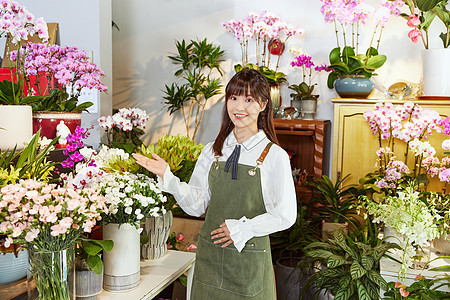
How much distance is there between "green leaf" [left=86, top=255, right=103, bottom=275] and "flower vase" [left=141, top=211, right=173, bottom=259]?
486 mm

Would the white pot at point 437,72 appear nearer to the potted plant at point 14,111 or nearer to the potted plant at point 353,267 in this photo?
the potted plant at point 353,267

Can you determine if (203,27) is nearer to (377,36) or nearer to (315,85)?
(315,85)

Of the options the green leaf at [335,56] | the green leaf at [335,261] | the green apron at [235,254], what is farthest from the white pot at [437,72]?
the green apron at [235,254]

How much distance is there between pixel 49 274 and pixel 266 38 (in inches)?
133

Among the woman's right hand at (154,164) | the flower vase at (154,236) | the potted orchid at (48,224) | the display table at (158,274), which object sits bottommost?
the display table at (158,274)

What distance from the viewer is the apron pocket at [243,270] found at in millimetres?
1811

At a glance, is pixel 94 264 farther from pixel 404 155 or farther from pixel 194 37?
pixel 194 37

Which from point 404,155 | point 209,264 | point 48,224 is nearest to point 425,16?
point 404,155

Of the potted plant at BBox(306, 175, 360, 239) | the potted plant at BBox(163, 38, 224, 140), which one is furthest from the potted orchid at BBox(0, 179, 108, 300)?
the potted plant at BBox(163, 38, 224, 140)

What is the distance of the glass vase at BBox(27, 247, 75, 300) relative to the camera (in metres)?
1.26

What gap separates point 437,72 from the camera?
332 cm

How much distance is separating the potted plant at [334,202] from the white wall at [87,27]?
187cm

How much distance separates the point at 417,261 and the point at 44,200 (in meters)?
1.99

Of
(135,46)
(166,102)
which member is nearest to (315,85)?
(166,102)
